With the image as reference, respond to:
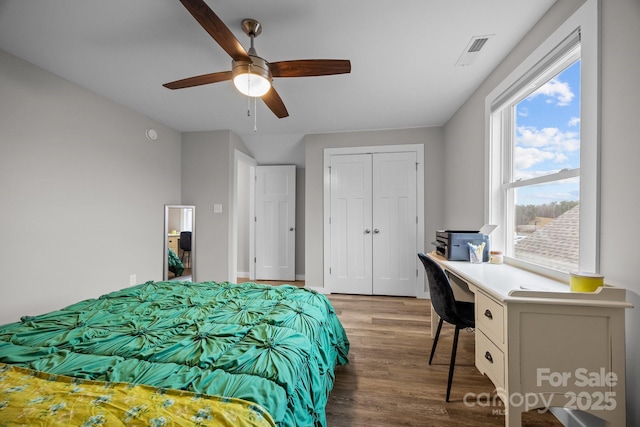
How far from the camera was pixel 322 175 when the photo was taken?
13.1ft

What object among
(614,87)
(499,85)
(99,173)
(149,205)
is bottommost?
(149,205)

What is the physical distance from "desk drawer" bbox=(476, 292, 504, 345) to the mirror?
3.65 m

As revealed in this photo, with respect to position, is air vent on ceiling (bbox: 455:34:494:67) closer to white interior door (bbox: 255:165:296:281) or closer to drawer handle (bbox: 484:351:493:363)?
drawer handle (bbox: 484:351:493:363)

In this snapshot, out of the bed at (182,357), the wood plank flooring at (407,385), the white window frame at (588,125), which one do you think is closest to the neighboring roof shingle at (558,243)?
the white window frame at (588,125)

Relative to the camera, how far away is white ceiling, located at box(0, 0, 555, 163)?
5.21ft

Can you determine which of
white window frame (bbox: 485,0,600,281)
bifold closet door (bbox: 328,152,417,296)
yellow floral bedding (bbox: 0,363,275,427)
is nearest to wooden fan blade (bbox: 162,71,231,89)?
yellow floral bedding (bbox: 0,363,275,427)

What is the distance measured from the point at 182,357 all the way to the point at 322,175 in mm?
3209

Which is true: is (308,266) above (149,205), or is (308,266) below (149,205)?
below

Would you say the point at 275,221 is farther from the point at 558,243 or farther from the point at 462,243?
the point at 558,243

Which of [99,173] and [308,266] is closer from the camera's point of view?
[99,173]

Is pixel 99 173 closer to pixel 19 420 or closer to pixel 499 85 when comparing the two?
pixel 19 420

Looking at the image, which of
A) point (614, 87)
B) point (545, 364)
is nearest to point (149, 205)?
point (545, 364)

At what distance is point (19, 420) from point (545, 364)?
1.84 m

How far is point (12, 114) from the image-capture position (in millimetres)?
2076
